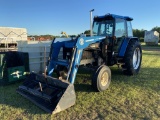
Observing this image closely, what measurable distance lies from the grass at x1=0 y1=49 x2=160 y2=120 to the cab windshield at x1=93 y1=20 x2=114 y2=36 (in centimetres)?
185

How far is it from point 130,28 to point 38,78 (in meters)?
4.48

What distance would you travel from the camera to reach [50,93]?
4.36 m

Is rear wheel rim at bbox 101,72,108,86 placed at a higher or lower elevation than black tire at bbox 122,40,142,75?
lower

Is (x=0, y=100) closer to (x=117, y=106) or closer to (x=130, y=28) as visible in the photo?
(x=117, y=106)

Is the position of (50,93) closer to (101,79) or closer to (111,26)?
(101,79)

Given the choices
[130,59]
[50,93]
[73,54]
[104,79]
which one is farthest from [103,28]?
[50,93]

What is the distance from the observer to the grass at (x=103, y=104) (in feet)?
12.4

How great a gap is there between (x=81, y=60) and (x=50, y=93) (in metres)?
1.55

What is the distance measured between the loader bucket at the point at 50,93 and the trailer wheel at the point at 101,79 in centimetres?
97

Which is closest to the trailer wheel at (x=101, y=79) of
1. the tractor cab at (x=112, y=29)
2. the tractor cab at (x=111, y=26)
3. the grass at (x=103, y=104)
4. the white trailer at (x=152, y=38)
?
the grass at (x=103, y=104)

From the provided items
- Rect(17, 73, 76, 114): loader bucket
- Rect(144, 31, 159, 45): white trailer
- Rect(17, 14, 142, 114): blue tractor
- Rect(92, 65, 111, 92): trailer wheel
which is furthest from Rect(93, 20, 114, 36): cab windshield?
Rect(144, 31, 159, 45): white trailer

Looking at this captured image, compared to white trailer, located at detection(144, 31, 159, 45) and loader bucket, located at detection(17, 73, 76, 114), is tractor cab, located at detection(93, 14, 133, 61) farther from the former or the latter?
white trailer, located at detection(144, 31, 159, 45)

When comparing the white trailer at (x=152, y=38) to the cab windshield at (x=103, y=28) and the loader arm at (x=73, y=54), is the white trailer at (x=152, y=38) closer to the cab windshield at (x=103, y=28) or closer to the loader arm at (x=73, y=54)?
the cab windshield at (x=103, y=28)

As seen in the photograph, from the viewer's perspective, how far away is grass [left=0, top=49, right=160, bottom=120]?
3.79 m
